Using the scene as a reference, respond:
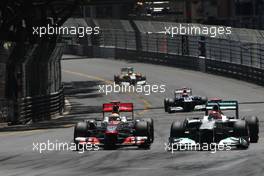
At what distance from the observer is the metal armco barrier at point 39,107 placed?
33.4 m

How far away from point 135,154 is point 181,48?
43.6 m

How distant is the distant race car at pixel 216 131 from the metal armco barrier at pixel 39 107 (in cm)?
1346

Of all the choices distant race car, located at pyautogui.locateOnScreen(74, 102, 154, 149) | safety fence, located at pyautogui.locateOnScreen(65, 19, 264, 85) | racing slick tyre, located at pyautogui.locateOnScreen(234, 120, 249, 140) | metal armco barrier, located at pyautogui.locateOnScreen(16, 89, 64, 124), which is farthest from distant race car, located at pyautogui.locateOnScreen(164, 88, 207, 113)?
safety fence, located at pyautogui.locateOnScreen(65, 19, 264, 85)

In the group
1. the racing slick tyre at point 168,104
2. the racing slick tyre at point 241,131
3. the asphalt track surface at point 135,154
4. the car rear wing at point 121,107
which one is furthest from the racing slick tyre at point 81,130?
the racing slick tyre at point 168,104

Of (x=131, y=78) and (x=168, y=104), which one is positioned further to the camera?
(x=131, y=78)

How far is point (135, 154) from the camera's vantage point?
19.6 m

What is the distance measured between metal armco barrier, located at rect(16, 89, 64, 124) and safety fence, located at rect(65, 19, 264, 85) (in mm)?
14829

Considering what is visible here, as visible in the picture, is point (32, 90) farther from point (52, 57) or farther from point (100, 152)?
point (100, 152)

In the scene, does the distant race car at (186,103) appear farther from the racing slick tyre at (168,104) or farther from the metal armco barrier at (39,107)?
the metal armco barrier at (39,107)

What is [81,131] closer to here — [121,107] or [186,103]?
[121,107]

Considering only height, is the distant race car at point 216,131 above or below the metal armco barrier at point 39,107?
above

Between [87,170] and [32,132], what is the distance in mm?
11227

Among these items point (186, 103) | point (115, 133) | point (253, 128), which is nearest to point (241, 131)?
point (253, 128)

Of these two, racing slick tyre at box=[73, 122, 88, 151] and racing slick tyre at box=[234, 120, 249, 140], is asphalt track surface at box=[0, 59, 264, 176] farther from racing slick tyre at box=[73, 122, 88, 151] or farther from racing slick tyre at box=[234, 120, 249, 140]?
racing slick tyre at box=[73, 122, 88, 151]
